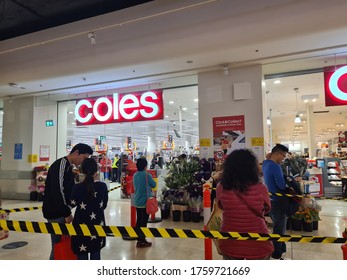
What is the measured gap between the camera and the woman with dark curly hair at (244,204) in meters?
1.81

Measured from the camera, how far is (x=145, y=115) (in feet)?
22.4

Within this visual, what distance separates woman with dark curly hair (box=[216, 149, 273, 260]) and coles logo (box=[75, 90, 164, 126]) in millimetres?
4907

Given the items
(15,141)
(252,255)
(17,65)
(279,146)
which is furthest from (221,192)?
(15,141)

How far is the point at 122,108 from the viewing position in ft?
23.3

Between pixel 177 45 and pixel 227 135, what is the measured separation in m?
2.27

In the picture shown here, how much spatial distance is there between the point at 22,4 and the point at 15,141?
4867 millimetres

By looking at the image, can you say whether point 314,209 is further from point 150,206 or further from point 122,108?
point 122,108

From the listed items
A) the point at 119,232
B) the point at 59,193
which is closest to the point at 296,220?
the point at 119,232

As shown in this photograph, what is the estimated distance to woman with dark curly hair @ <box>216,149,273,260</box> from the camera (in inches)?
71.2

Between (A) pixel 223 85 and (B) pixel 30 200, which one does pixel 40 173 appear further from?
(A) pixel 223 85

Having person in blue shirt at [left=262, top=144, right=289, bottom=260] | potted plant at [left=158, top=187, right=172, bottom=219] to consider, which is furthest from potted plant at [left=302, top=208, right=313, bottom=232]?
potted plant at [left=158, top=187, right=172, bottom=219]

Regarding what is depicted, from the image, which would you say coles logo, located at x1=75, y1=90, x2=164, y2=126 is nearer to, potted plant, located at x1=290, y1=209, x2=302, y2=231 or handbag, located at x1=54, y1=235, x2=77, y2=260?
potted plant, located at x1=290, y1=209, x2=302, y2=231

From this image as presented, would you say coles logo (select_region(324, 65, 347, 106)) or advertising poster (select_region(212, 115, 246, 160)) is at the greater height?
coles logo (select_region(324, 65, 347, 106))

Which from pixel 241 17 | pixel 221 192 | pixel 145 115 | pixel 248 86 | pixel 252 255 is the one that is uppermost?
pixel 241 17
